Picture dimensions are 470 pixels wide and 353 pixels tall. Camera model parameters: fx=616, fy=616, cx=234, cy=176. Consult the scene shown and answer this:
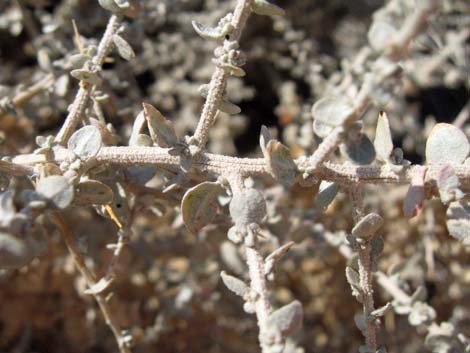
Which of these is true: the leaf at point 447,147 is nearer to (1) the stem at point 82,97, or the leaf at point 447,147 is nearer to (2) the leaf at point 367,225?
(2) the leaf at point 367,225

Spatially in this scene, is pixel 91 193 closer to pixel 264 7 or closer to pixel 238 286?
pixel 238 286

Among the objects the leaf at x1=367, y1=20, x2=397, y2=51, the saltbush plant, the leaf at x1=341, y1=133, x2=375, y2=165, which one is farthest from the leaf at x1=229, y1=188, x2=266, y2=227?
the leaf at x1=367, y1=20, x2=397, y2=51

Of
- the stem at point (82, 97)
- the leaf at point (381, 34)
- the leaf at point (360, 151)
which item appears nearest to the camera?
the leaf at point (381, 34)

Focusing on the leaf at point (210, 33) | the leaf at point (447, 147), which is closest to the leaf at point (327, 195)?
the leaf at point (447, 147)

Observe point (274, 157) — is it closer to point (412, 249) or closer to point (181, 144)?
point (181, 144)

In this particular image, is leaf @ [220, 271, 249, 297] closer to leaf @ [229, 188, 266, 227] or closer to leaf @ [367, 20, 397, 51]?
leaf @ [229, 188, 266, 227]

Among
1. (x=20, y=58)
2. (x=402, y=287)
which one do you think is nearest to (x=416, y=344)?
(x=402, y=287)
